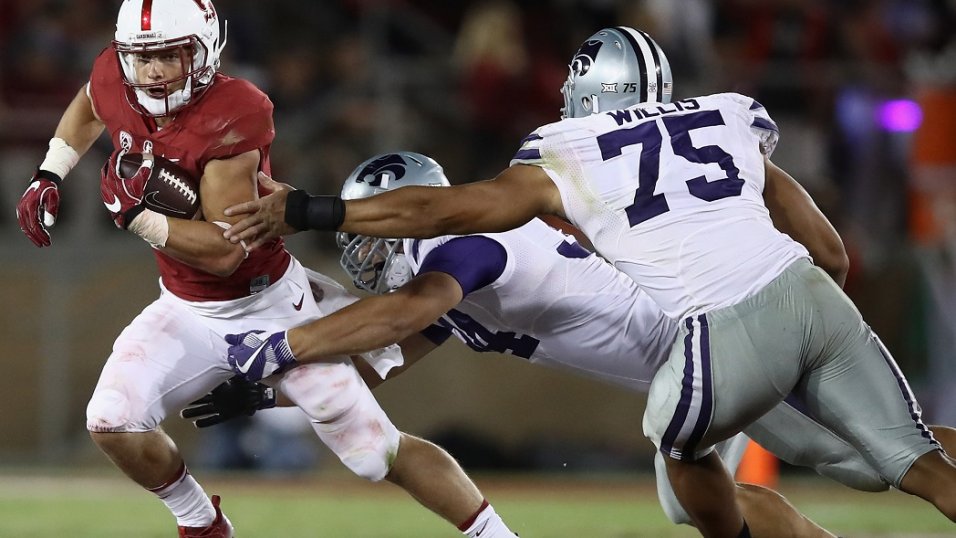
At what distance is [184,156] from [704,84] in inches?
221

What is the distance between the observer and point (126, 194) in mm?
4195

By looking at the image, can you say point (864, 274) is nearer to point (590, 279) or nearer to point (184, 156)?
point (590, 279)

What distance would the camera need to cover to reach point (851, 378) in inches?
149

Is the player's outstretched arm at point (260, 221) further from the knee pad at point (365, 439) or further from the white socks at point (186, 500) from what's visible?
the white socks at point (186, 500)

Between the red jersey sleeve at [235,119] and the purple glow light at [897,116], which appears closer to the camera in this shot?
the red jersey sleeve at [235,119]

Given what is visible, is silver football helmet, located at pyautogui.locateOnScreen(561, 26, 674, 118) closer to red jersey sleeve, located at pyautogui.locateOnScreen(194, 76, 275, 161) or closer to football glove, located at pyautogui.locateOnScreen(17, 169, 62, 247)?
red jersey sleeve, located at pyautogui.locateOnScreen(194, 76, 275, 161)

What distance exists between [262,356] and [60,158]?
116cm

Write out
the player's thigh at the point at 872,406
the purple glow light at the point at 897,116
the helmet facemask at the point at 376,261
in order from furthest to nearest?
the purple glow light at the point at 897,116 → the helmet facemask at the point at 376,261 → the player's thigh at the point at 872,406

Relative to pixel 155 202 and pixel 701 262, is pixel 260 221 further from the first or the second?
pixel 701 262

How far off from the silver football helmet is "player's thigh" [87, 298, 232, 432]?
1.45 m

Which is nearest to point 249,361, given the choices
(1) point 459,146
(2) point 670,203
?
(2) point 670,203

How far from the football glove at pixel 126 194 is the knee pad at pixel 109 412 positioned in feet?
1.86

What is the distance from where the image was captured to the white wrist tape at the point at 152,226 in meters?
4.16

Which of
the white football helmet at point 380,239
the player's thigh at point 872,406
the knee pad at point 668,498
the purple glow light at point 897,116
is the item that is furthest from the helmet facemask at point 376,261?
the purple glow light at point 897,116
